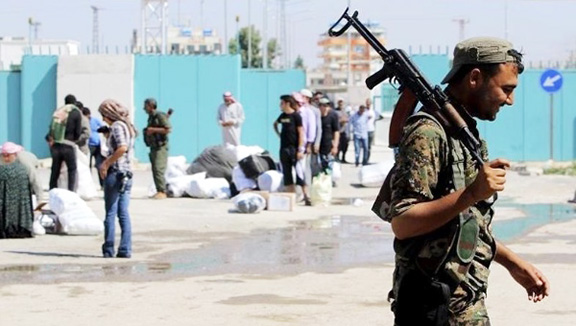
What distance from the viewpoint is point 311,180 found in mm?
19250

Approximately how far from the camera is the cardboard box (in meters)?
17.7

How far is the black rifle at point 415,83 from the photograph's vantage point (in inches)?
172

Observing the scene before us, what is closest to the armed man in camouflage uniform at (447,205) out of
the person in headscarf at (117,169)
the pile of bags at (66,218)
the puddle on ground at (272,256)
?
the puddle on ground at (272,256)

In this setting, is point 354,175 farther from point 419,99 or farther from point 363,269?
point 419,99

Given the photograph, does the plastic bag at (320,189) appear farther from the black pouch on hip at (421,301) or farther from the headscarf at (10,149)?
the black pouch on hip at (421,301)

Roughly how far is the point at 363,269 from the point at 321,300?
1950 millimetres

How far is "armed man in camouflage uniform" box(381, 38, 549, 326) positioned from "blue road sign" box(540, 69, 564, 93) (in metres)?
24.4

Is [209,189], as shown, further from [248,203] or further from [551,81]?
[551,81]

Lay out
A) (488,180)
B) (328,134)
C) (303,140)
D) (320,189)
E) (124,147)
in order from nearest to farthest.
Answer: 1. (488,180)
2. (124,147)
3. (303,140)
4. (320,189)
5. (328,134)

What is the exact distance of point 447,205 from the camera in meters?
4.18

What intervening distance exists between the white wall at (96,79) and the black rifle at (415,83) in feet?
82.0

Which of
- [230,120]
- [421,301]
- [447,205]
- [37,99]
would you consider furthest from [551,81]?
[447,205]

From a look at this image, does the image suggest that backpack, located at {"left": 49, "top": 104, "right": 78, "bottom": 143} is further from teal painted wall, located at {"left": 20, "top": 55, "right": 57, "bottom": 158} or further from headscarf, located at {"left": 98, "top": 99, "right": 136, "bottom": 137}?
teal painted wall, located at {"left": 20, "top": 55, "right": 57, "bottom": 158}

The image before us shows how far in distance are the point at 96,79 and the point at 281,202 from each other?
43.2 feet
